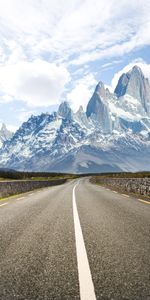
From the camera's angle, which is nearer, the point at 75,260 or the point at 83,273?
the point at 83,273

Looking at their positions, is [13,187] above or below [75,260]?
above

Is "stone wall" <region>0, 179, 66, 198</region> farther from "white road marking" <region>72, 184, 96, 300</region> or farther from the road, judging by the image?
"white road marking" <region>72, 184, 96, 300</region>

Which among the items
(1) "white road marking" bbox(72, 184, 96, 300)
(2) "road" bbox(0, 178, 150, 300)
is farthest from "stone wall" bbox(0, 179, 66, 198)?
(1) "white road marking" bbox(72, 184, 96, 300)

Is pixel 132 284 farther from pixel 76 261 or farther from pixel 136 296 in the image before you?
pixel 76 261

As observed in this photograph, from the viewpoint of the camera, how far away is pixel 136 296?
398 centimetres

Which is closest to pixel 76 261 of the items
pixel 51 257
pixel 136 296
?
pixel 51 257

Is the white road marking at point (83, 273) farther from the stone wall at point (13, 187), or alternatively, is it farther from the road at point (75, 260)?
the stone wall at point (13, 187)

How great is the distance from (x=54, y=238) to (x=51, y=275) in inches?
110

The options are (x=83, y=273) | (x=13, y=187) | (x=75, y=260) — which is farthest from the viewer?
(x=13, y=187)

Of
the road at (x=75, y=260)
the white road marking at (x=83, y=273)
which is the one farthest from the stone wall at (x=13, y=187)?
the white road marking at (x=83, y=273)

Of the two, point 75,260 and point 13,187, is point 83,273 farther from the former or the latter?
point 13,187

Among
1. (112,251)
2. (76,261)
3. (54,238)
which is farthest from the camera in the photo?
(54,238)

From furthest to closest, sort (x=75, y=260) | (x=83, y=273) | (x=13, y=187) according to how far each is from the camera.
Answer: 1. (x=13, y=187)
2. (x=75, y=260)
3. (x=83, y=273)

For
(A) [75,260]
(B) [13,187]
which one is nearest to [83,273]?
(A) [75,260]
